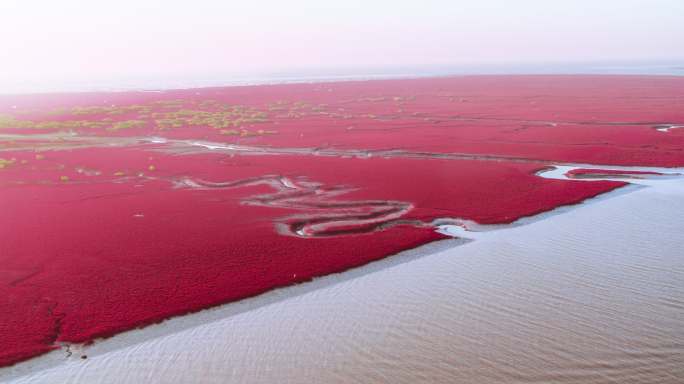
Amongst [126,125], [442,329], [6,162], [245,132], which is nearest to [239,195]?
[442,329]

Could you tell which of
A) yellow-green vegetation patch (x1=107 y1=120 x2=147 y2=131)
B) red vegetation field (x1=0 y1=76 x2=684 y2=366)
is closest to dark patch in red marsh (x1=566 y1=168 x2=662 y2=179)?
red vegetation field (x1=0 y1=76 x2=684 y2=366)

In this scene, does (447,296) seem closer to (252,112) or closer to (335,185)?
(335,185)

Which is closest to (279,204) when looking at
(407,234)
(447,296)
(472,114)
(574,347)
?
(407,234)

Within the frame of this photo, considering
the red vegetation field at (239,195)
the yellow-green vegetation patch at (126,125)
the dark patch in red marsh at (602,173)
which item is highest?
the yellow-green vegetation patch at (126,125)

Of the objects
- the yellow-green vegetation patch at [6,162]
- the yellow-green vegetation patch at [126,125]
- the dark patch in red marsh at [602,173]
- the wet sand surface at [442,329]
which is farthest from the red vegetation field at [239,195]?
the dark patch in red marsh at [602,173]

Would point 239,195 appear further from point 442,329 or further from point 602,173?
point 602,173

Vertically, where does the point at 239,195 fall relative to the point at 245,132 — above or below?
below

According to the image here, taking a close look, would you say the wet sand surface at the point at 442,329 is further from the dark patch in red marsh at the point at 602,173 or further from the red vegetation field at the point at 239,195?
the dark patch in red marsh at the point at 602,173
